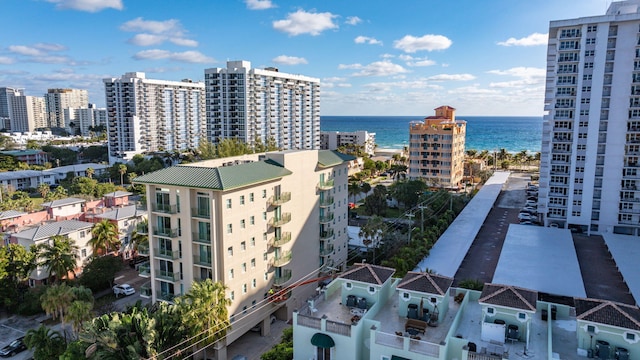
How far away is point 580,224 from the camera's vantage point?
57.1 m

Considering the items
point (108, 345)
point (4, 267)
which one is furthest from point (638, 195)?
point (4, 267)

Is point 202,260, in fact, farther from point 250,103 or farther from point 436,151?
point 250,103

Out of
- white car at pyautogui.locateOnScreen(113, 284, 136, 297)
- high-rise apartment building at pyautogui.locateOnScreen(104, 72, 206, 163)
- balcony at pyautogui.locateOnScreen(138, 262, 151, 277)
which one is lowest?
white car at pyautogui.locateOnScreen(113, 284, 136, 297)

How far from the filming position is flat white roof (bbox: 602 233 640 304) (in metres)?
35.3

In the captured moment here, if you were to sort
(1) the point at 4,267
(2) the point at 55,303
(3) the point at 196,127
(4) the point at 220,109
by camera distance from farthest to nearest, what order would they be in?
(3) the point at 196,127
(4) the point at 220,109
(1) the point at 4,267
(2) the point at 55,303

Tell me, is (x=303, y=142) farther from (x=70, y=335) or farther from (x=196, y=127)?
(x=70, y=335)

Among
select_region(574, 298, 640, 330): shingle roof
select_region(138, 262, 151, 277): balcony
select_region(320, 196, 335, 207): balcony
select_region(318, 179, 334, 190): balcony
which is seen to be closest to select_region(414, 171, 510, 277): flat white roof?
select_region(320, 196, 335, 207): balcony

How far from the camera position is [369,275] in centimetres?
2394

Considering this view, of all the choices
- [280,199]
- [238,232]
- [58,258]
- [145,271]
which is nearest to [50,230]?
[58,258]

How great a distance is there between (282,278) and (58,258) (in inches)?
804

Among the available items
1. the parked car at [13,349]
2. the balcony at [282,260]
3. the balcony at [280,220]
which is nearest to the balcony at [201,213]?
the balcony at [280,220]

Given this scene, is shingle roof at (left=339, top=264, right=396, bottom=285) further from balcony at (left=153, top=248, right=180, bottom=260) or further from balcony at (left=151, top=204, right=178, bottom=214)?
balcony at (left=151, top=204, right=178, bottom=214)

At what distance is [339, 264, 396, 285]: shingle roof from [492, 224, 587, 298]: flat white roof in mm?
14604

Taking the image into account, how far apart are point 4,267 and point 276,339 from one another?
83.6 feet
